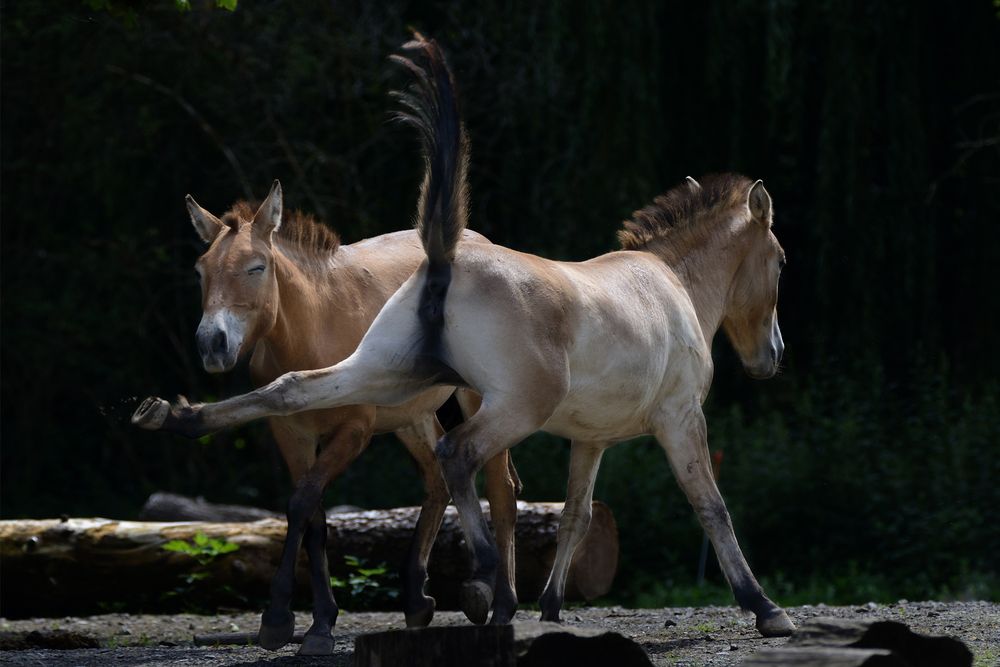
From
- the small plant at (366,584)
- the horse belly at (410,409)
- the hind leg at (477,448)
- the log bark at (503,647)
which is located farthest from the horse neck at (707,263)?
the small plant at (366,584)

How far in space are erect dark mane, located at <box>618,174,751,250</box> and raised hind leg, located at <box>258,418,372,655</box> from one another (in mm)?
1719

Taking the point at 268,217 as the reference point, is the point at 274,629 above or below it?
below

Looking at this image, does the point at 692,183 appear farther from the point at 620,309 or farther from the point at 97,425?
the point at 97,425

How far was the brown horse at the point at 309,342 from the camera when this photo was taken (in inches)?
257

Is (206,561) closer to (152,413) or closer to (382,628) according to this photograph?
(382,628)

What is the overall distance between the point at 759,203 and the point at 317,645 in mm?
3163

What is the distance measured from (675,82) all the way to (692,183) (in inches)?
247

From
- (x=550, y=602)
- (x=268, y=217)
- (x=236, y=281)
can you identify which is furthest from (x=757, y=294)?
(x=236, y=281)

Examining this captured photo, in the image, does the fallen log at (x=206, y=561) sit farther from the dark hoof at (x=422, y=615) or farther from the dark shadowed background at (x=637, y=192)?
the dark shadowed background at (x=637, y=192)

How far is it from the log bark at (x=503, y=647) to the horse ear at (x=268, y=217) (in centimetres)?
258

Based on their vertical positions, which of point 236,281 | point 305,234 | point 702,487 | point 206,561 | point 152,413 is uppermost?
point 305,234

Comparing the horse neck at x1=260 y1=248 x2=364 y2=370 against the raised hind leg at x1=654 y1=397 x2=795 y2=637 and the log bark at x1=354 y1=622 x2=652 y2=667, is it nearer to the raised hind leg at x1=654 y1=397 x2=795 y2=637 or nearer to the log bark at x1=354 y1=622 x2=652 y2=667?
the raised hind leg at x1=654 y1=397 x2=795 y2=637

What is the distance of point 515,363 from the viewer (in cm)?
564

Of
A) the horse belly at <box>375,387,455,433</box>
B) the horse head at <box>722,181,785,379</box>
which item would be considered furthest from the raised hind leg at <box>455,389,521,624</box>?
the horse head at <box>722,181,785,379</box>
